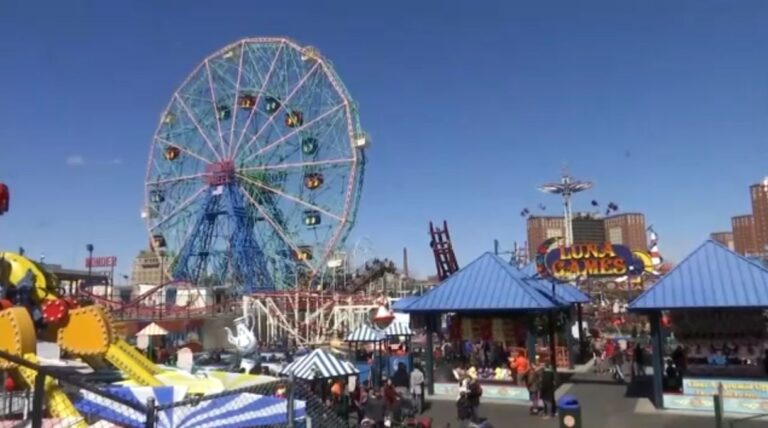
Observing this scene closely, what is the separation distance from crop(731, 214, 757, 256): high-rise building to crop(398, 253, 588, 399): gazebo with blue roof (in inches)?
6080

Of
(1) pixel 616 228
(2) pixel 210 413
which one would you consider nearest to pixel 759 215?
(1) pixel 616 228

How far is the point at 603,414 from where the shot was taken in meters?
14.0

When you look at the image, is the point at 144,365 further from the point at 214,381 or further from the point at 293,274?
the point at 293,274

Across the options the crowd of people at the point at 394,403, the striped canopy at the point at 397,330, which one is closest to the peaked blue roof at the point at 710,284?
the crowd of people at the point at 394,403

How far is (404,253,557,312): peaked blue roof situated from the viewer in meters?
16.2

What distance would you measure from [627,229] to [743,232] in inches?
1224

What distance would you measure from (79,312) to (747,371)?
13516mm

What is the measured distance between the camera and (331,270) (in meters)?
44.8

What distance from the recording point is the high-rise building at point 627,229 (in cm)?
15188

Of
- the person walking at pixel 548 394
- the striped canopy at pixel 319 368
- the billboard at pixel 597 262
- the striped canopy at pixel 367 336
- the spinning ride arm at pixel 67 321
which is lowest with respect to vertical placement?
the person walking at pixel 548 394

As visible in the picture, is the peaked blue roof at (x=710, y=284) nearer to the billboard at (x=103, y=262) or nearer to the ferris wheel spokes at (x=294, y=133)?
the ferris wheel spokes at (x=294, y=133)

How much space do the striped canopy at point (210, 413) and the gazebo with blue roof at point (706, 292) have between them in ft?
30.9

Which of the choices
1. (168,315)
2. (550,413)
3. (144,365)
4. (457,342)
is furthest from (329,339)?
(144,365)

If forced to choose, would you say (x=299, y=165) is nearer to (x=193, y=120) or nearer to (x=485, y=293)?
(x=193, y=120)
